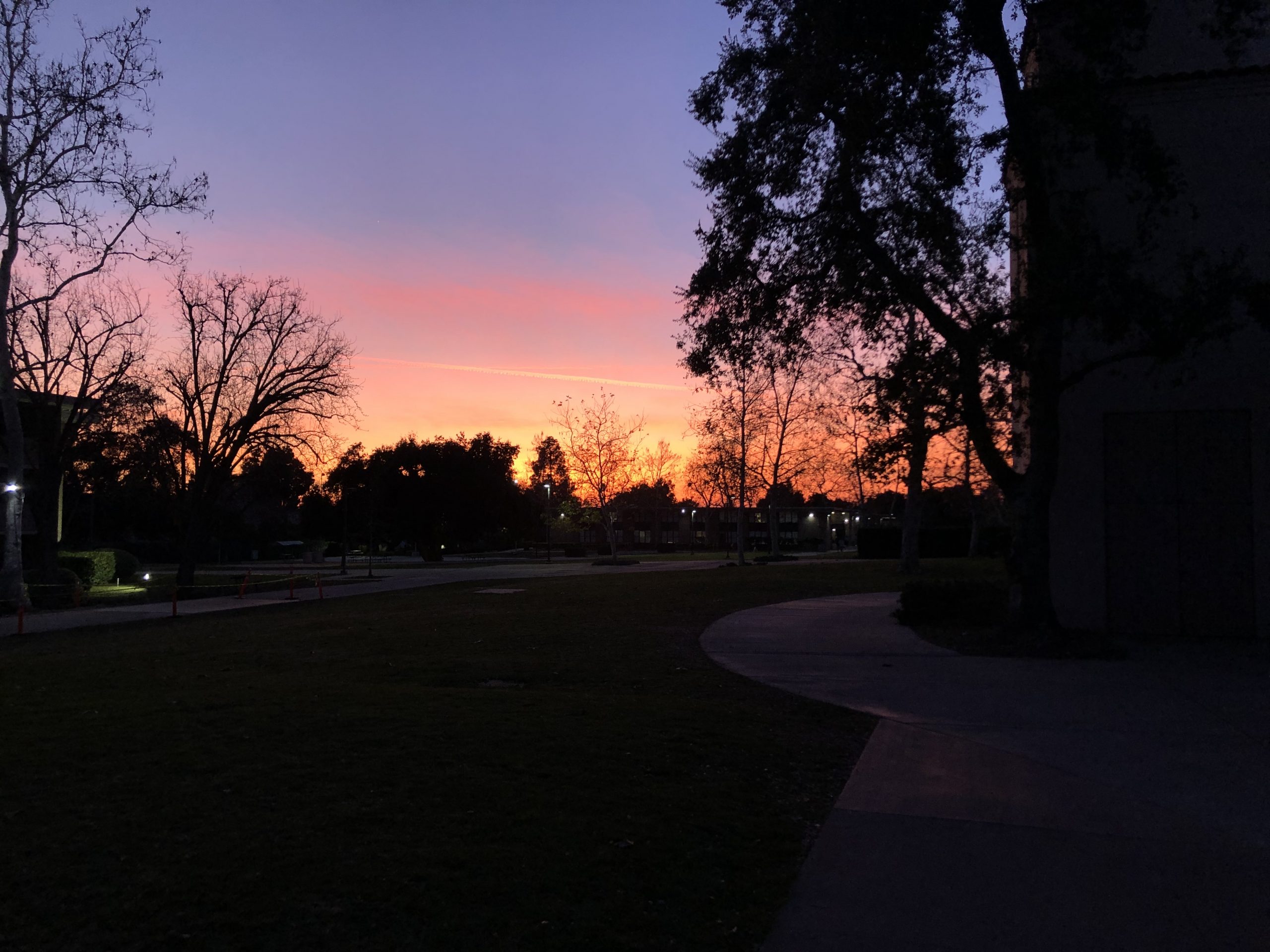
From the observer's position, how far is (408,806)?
17.5 ft

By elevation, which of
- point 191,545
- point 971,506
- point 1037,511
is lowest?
point 191,545

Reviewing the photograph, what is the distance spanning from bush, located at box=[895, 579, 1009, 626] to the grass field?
627cm

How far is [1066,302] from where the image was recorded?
1141 cm

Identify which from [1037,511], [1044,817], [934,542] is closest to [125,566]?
[1037,511]

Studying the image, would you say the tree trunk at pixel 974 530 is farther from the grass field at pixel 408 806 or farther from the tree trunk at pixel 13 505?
the grass field at pixel 408 806

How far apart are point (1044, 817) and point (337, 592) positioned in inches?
1056

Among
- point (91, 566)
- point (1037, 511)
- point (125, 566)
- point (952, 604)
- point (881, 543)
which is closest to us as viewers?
point (1037, 511)

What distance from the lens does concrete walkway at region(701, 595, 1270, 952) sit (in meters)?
4.15

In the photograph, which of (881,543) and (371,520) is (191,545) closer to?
(371,520)

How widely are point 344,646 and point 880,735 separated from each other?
933 centimetres

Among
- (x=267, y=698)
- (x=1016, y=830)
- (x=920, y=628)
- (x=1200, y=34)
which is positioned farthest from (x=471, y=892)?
(x=1200, y=34)

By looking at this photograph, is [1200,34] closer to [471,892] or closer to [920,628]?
[920,628]

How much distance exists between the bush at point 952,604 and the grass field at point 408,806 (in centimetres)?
627

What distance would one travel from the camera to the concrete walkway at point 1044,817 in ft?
13.6
